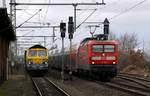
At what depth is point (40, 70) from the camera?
1763 inches

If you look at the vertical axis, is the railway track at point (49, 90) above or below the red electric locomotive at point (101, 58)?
below

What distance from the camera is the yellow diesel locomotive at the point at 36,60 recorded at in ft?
146

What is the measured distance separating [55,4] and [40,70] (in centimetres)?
1351

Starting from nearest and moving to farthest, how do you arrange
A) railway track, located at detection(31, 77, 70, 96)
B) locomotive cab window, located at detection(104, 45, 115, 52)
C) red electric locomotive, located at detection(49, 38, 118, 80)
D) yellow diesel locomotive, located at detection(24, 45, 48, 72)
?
railway track, located at detection(31, 77, 70, 96) < red electric locomotive, located at detection(49, 38, 118, 80) < locomotive cab window, located at detection(104, 45, 115, 52) < yellow diesel locomotive, located at detection(24, 45, 48, 72)

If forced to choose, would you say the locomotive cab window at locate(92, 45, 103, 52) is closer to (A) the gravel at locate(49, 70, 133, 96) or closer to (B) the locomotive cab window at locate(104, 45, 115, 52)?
(B) the locomotive cab window at locate(104, 45, 115, 52)

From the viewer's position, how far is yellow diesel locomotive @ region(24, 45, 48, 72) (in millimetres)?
44500

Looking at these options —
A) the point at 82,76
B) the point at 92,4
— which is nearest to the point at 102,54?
the point at 92,4

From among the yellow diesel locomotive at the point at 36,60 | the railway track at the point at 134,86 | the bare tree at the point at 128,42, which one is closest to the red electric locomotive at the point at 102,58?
the railway track at the point at 134,86

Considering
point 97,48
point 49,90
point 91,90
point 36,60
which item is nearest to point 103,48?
point 97,48

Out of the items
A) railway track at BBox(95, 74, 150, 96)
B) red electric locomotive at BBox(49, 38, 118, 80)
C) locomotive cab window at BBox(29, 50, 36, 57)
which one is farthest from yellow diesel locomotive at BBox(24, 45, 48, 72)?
railway track at BBox(95, 74, 150, 96)

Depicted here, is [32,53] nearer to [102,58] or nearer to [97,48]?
[97,48]

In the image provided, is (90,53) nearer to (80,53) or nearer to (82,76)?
(80,53)

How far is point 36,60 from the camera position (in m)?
44.9

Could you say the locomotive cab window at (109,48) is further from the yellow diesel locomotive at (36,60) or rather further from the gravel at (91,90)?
the yellow diesel locomotive at (36,60)
